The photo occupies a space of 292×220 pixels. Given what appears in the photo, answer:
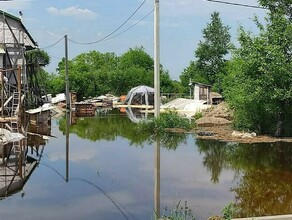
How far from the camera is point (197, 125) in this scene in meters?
23.6

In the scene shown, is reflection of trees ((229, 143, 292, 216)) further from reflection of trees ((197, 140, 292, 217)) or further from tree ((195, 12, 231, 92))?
tree ((195, 12, 231, 92))

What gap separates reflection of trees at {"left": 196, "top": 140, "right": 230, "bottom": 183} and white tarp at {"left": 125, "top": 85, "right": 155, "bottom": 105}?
30.4 metres

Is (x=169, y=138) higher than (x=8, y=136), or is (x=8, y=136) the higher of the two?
(x=8, y=136)

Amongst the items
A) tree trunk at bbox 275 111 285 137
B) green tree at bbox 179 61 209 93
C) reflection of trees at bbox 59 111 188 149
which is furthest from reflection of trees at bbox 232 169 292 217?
green tree at bbox 179 61 209 93

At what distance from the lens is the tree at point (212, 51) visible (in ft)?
201

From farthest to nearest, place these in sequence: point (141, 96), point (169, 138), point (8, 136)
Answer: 1. point (141, 96)
2. point (169, 138)
3. point (8, 136)

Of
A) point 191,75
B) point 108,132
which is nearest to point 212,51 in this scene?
point 191,75

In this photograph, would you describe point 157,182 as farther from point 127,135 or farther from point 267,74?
point 127,135

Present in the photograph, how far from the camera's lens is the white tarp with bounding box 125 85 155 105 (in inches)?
1890

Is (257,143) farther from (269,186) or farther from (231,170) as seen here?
(269,186)

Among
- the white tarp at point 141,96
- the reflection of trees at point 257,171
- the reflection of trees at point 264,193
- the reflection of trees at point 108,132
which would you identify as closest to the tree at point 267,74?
the reflection of trees at point 257,171

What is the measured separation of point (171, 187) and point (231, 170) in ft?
9.11

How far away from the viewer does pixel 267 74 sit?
17.5m

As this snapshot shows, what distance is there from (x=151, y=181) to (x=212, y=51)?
5266cm
